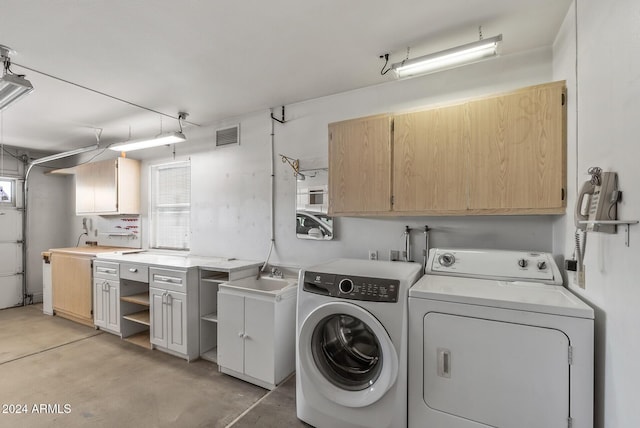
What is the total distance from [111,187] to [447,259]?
4760 mm

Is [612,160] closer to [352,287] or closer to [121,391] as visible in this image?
[352,287]

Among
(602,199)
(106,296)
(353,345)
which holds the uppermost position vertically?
(602,199)

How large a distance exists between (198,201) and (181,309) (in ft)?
5.04

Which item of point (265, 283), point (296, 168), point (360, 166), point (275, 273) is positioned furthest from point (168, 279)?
point (360, 166)

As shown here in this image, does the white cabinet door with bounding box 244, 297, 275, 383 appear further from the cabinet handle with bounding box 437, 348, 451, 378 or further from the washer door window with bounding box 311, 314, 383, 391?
the cabinet handle with bounding box 437, 348, 451, 378

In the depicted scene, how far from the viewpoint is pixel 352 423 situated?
1.83 metres

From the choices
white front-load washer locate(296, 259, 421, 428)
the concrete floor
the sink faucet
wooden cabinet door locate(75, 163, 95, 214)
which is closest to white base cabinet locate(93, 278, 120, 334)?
the concrete floor

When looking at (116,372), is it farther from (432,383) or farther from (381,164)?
(381,164)

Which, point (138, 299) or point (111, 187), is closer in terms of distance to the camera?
point (138, 299)

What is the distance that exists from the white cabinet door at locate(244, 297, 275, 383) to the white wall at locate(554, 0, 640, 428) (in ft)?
6.58

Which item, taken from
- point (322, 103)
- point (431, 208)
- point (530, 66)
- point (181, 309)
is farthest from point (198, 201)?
point (530, 66)

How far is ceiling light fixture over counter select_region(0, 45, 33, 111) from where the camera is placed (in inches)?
83.4

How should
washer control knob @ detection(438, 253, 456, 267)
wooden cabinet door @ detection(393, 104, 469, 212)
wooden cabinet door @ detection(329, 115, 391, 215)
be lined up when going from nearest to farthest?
wooden cabinet door @ detection(393, 104, 469, 212) → washer control knob @ detection(438, 253, 456, 267) → wooden cabinet door @ detection(329, 115, 391, 215)

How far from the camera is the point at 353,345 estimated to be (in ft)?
6.77
